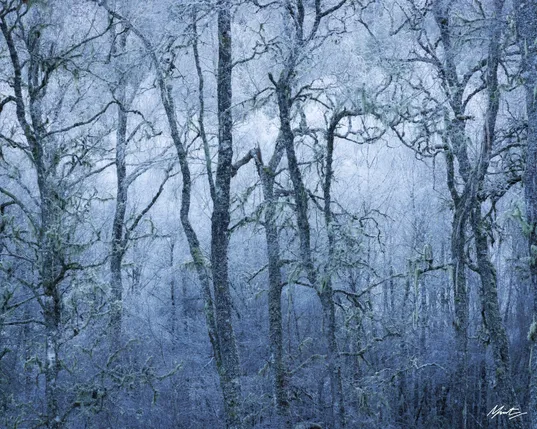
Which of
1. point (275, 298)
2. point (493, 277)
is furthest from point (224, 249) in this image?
point (493, 277)

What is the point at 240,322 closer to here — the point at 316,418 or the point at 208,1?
the point at 316,418

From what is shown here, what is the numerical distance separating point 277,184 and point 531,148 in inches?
245

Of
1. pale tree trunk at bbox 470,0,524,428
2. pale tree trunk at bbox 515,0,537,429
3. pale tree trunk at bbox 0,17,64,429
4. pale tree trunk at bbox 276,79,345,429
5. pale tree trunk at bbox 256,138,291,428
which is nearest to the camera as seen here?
pale tree trunk at bbox 515,0,537,429

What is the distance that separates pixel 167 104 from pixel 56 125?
199 cm

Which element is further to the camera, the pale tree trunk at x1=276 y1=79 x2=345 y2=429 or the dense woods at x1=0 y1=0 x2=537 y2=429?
the pale tree trunk at x1=276 y1=79 x2=345 y2=429

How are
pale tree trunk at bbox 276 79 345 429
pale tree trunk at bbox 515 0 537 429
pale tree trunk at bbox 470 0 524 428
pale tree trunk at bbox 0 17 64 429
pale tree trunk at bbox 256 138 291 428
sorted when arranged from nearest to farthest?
1. pale tree trunk at bbox 515 0 537 429
2. pale tree trunk at bbox 470 0 524 428
3. pale tree trunk at bbox 0 17 64 429
4. pale tree trunk at bbox 276 79 345 429
5. pale tree trunk at bbox 256 138 291 428

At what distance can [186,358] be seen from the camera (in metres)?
16.3

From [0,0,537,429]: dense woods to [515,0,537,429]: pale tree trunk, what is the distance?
0.06 feet

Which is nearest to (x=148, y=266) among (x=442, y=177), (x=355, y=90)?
(x=442, y=177)

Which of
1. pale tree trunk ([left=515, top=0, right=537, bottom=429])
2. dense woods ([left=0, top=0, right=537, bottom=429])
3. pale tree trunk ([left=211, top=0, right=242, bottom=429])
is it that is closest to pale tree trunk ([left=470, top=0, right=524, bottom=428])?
dense woods ([left=0, top=0, right=537, bottom=429])

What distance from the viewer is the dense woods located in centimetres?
810

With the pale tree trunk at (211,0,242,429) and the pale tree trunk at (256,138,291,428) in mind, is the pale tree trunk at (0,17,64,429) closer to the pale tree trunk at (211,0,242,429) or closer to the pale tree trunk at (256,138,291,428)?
the pale tree trunk at (211,0,242,429)

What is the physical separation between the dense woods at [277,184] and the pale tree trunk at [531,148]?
0.06 feet

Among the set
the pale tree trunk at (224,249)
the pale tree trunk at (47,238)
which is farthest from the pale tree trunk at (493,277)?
the pale tree trunk at (47,238)
